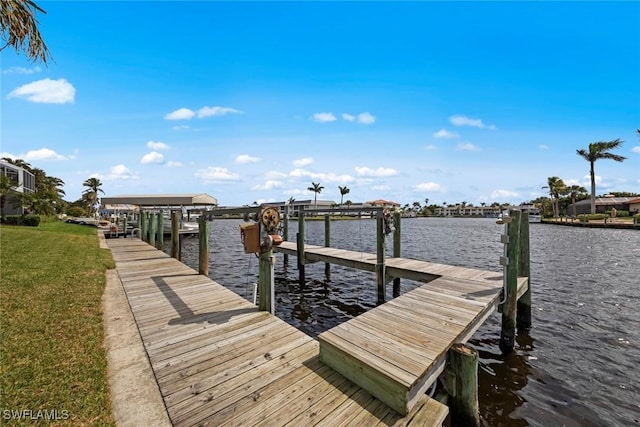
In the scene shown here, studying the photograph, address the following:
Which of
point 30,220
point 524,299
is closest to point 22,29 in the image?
point 524,299

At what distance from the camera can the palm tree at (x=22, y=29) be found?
5.96 m

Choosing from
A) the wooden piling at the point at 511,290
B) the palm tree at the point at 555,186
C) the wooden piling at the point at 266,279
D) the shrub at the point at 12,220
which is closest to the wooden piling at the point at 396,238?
the wooden piling at the point at 511,290

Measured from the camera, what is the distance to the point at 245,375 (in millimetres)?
3424

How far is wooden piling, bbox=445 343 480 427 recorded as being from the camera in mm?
3523

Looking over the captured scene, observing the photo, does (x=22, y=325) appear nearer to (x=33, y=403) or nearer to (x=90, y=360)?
(x=90, y=360)

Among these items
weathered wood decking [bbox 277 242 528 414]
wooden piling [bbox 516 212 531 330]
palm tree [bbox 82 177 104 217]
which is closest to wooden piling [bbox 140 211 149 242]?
weathered wood decking [bbox 277 242 528 414]

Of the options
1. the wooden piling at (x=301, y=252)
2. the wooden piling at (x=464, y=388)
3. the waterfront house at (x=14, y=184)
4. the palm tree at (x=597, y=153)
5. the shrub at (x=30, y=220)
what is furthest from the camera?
the palm tree at (x=597, y=153)

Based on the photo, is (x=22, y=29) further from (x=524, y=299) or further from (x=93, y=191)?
(x=93, y=191)

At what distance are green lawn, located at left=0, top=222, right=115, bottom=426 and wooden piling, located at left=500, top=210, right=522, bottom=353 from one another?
6.91 m

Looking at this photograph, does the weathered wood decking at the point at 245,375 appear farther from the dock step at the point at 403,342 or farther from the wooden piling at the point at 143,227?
the wooden piling at the point at 143,227

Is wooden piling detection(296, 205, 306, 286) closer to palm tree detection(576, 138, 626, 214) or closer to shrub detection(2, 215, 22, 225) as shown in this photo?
shrub detection(2, 215, 22, 225)

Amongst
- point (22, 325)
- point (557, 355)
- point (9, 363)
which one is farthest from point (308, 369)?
point (557, 355)

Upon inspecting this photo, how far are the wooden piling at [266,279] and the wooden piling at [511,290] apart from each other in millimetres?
4948

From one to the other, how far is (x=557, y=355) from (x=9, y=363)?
912 cm
